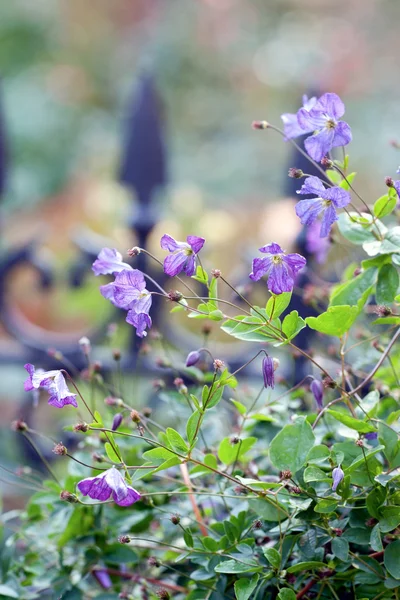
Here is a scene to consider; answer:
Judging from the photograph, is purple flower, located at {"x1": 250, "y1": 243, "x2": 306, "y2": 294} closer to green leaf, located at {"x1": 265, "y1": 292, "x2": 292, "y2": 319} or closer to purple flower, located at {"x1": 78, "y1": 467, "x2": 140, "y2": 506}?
green leaf, located at {"x1": 265, "y1": 292, "x2": 292, "y2": 319}

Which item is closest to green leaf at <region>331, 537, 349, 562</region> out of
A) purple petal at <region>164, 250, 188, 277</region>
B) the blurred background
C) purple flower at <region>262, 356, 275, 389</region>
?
purple flower at <region>262, 356, 275, 389</region>

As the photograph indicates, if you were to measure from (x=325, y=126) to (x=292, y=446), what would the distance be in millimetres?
237

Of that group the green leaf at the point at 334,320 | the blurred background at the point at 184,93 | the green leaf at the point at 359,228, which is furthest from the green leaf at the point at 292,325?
the blurred background at the point at 184,93

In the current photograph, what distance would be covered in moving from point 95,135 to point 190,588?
3694 mm

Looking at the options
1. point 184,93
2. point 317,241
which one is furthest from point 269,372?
point 184,93

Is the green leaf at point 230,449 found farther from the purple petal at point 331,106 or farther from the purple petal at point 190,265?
the purple petal at point 331,106

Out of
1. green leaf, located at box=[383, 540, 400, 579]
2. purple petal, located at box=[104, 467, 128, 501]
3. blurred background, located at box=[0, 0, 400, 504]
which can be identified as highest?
purple petal, located at box=[104, 467, 128, 501]

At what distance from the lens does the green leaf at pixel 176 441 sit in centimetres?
57

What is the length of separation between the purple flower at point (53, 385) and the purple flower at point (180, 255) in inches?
4.2

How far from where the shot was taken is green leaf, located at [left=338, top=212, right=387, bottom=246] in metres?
0.65

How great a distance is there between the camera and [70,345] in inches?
73.5

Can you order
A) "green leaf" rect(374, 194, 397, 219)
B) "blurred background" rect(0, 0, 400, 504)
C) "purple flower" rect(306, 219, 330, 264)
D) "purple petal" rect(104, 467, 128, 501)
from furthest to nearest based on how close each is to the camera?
1. "blurred background" rect(0, 0, 400, 504)
2. "purple flower" rect(306, 219, 330, 264)
3. "green leaf" rect(374, 194, 397, 219)
4. "purple petal" rect(104, 467, 128, 501)

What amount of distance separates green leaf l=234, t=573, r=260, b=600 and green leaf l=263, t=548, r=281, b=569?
0.05ft

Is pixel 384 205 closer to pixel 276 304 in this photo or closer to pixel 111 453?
pixel 276 304
